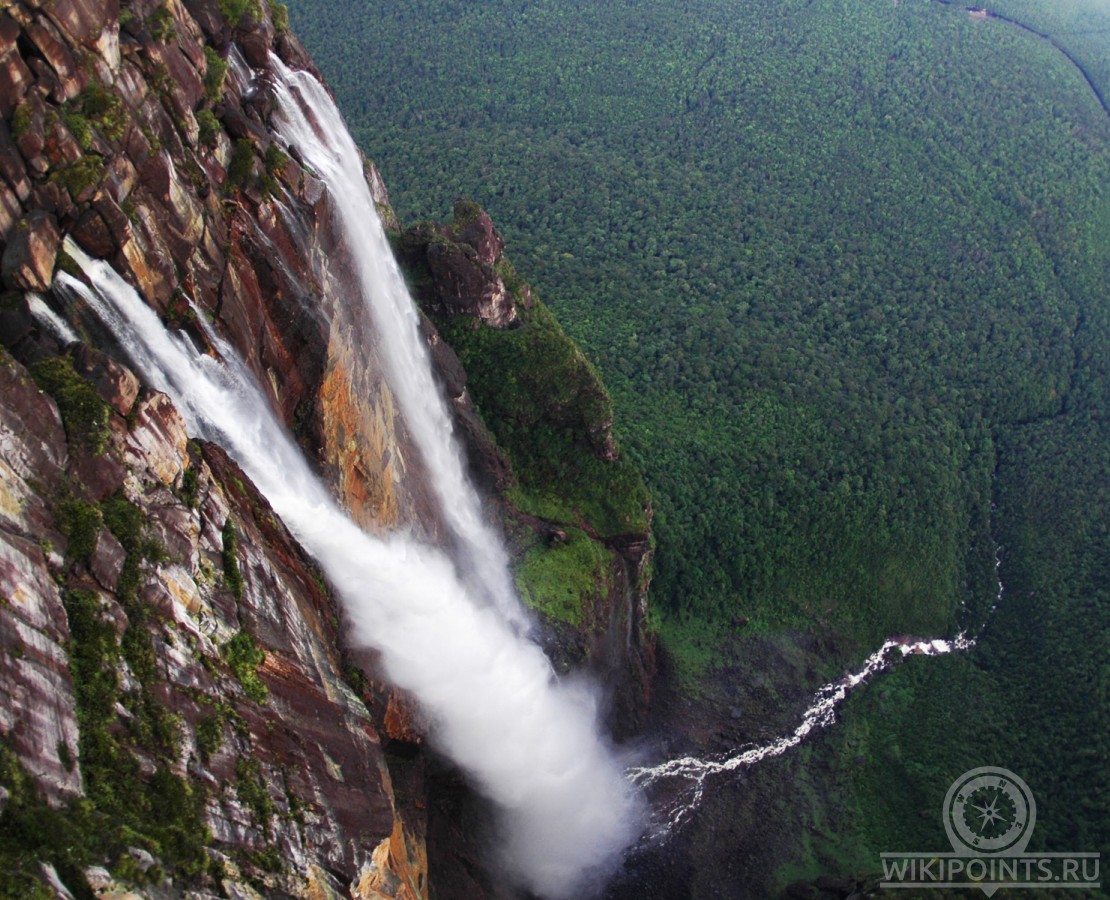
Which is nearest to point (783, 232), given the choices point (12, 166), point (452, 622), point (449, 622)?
point (452, 622)

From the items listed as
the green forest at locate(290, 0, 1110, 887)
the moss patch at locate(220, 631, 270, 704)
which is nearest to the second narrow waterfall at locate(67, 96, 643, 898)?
the moss patch at locate(220, 631, 270, 704)

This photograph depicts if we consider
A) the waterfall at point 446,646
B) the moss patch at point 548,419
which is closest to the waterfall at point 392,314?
the waterfall at point 446,646

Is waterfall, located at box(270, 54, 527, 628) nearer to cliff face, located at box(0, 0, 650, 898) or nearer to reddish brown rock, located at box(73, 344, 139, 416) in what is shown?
cliff face, located at box(0, 0, 650, 898)

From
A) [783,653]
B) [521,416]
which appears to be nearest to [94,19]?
[521,416]

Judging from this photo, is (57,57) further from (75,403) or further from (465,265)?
(465,265)

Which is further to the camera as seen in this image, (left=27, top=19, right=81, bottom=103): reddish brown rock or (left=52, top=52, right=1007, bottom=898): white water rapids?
(left=52, top=52, right=1007, bottom=898): white water rapids
